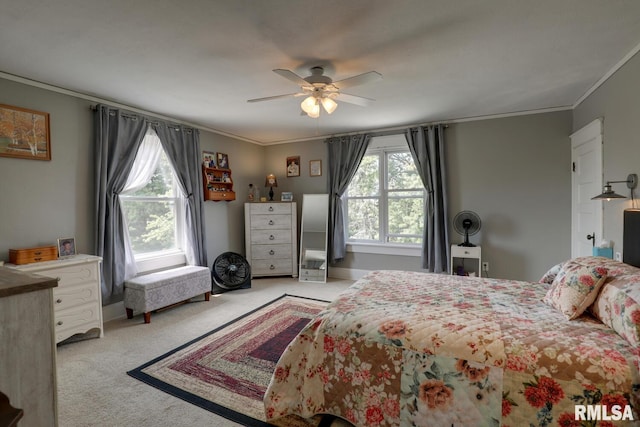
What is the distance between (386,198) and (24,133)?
443 cm

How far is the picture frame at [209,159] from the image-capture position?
4429mm

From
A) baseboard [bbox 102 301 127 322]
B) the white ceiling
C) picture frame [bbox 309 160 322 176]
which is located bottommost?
baseboard [bbox 102 301 127 322]

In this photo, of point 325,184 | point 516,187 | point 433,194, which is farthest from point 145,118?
point 516,187

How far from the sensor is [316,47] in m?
2.17

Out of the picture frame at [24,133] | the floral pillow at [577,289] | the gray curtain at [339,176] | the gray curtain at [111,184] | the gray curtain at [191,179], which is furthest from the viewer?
the gray curtain at [339,176]

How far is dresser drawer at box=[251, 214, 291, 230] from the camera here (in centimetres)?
499

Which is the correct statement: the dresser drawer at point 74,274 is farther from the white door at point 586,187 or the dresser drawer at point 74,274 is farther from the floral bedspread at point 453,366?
the white door at point 586,187

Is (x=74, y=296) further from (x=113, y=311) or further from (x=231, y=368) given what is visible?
(x=231, y=368)

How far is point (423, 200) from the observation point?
176 inches

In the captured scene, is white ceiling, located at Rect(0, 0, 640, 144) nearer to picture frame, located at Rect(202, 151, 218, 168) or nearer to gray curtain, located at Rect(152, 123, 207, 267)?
gray curtain, located at Rect(152, 123, 207, 267)

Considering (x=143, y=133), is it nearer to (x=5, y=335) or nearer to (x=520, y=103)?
(x=5, y=335)

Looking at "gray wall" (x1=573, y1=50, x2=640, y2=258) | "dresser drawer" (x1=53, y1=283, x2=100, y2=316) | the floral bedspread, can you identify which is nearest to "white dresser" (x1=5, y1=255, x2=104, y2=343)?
"dresser drawer" (x1=53, y1=283, x2=100, y2=316)

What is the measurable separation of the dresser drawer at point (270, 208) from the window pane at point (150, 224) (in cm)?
130

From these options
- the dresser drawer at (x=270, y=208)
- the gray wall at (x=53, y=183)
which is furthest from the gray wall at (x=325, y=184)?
the dresser drawer at (x=270, y=208)
